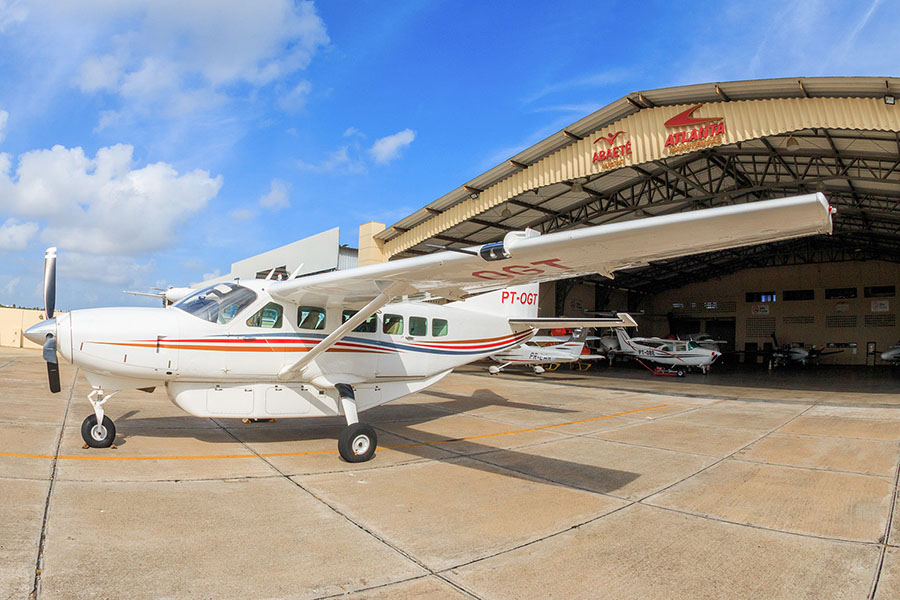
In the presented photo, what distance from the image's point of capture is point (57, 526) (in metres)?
4.02

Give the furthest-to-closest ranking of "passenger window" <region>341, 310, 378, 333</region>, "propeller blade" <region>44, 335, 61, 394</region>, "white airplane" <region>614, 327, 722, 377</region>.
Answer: "white airplane" <region>614, 327, 722, 377</region> < "passenger window" <region>341, 310, 378, 333</region> < "propeller blade" <region>44, 335, 61, 394</region>

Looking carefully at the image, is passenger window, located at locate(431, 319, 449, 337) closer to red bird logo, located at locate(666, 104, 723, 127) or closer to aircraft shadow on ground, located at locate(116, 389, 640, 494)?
aircraft shadow on ground, located at locate(116, 389, 640, 494)

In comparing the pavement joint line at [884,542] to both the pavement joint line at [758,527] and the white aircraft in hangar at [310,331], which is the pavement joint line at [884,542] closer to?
the pavement joint line at [758,527]

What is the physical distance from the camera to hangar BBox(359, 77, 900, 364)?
1327 cm

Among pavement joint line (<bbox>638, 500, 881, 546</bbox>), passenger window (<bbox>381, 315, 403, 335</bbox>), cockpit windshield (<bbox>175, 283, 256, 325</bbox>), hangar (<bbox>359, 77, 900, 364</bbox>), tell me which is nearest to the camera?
pavement joint line (<bbox>638, 500, 881, 546</bbox>)

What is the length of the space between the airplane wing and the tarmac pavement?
8.01 ft

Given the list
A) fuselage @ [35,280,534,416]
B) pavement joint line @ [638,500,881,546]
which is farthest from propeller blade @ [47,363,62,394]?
pavement joint line @ [638,500,881,546]

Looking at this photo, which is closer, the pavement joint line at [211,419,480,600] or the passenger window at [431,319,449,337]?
the pavement joint line at [211,419,480,600]

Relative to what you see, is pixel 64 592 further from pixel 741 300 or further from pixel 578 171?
pixel 741 300

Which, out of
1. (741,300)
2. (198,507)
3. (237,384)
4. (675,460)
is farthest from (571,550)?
(741,300)

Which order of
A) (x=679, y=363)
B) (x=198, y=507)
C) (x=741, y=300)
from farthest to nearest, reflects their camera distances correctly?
(x=741, y=300)
(x=679, y=363)
(x=198, y=507)

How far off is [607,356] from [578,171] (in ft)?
71.2

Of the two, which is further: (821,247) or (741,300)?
(741,300)

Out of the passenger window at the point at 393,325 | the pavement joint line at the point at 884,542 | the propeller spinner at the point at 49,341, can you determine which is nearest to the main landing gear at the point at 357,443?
the passenger window at the point at 393,325
